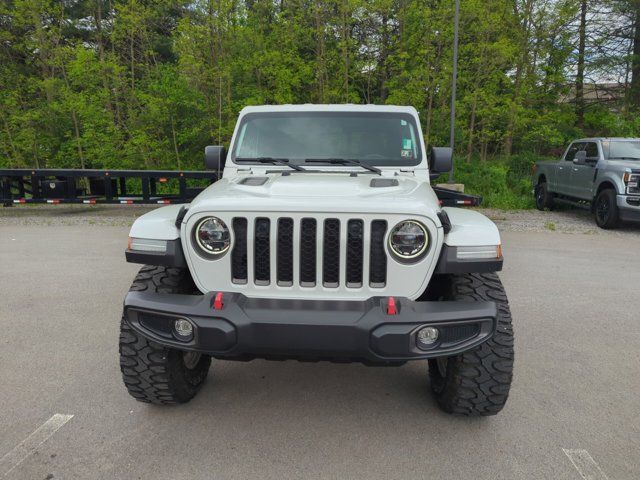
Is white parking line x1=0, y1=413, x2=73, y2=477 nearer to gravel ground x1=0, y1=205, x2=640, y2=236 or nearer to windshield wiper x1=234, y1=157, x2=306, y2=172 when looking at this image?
windshield wiper x1=234, y1=157, x2=306, y2=172

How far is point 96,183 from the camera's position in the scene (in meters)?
11.0

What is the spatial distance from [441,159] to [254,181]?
→ 1619 millimetres

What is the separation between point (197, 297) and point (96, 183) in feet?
31.9

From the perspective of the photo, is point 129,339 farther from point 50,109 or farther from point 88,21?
point 88,21

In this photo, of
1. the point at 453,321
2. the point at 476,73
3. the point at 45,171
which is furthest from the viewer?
the point at 476,73

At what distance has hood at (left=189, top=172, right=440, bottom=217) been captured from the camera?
2.42m

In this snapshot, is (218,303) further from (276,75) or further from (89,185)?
(276,75)

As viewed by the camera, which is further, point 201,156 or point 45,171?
point 201,156

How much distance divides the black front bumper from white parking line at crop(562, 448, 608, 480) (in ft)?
2.64

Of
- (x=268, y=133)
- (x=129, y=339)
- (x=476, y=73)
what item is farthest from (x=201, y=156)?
(x=129, y=339)

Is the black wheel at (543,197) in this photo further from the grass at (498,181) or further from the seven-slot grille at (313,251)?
the seven-slot grille at (313,251)

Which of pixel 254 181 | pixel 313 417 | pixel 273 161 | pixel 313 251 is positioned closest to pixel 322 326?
pixel 313 251

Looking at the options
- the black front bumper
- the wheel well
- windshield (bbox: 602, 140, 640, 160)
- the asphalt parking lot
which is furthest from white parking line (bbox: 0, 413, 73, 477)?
windshield (bbox: 602, 140, 640, 160)

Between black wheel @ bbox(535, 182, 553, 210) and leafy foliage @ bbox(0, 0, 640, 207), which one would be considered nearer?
black wheel @ bbox(535, 182, 553, 210)
